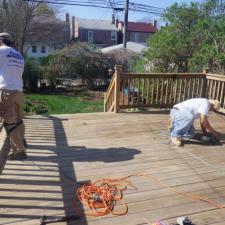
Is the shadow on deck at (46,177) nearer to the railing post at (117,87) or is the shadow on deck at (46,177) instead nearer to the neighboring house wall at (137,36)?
the railing post at (117,87)

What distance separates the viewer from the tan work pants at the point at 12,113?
382cm

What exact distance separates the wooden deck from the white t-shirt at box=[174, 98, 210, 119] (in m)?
0.50

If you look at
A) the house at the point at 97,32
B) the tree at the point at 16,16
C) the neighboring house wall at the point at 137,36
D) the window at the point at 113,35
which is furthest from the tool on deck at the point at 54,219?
the neighboring house wall at the point at 137,36

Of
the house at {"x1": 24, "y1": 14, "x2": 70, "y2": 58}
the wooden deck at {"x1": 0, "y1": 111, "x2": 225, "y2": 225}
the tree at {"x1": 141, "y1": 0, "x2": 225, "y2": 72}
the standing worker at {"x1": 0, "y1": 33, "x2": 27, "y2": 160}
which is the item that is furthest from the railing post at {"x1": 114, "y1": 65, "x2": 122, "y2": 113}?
the house at {"x1": 24, "y1": 14, "x2": 70, "y2": 58}

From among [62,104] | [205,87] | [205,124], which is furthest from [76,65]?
[205,124]

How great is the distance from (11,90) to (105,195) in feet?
5.30

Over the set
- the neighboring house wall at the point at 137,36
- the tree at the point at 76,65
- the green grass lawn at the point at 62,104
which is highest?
the neighboring house wall at the point at 137,36

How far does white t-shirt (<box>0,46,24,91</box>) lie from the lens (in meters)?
3.69

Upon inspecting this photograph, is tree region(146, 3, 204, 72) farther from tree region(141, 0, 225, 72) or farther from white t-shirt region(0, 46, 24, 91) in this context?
white t-shirt region(0, 46, 24, 91)

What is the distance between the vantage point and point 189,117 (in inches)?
192

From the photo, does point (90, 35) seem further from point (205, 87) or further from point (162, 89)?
point (162, 89)

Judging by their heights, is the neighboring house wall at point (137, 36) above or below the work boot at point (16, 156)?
above

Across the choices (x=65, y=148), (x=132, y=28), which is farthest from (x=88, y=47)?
(x=132, y=28)

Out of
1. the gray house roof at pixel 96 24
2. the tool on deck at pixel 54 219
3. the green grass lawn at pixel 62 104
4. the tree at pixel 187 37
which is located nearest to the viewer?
the tool on deck at pixel 54 219
